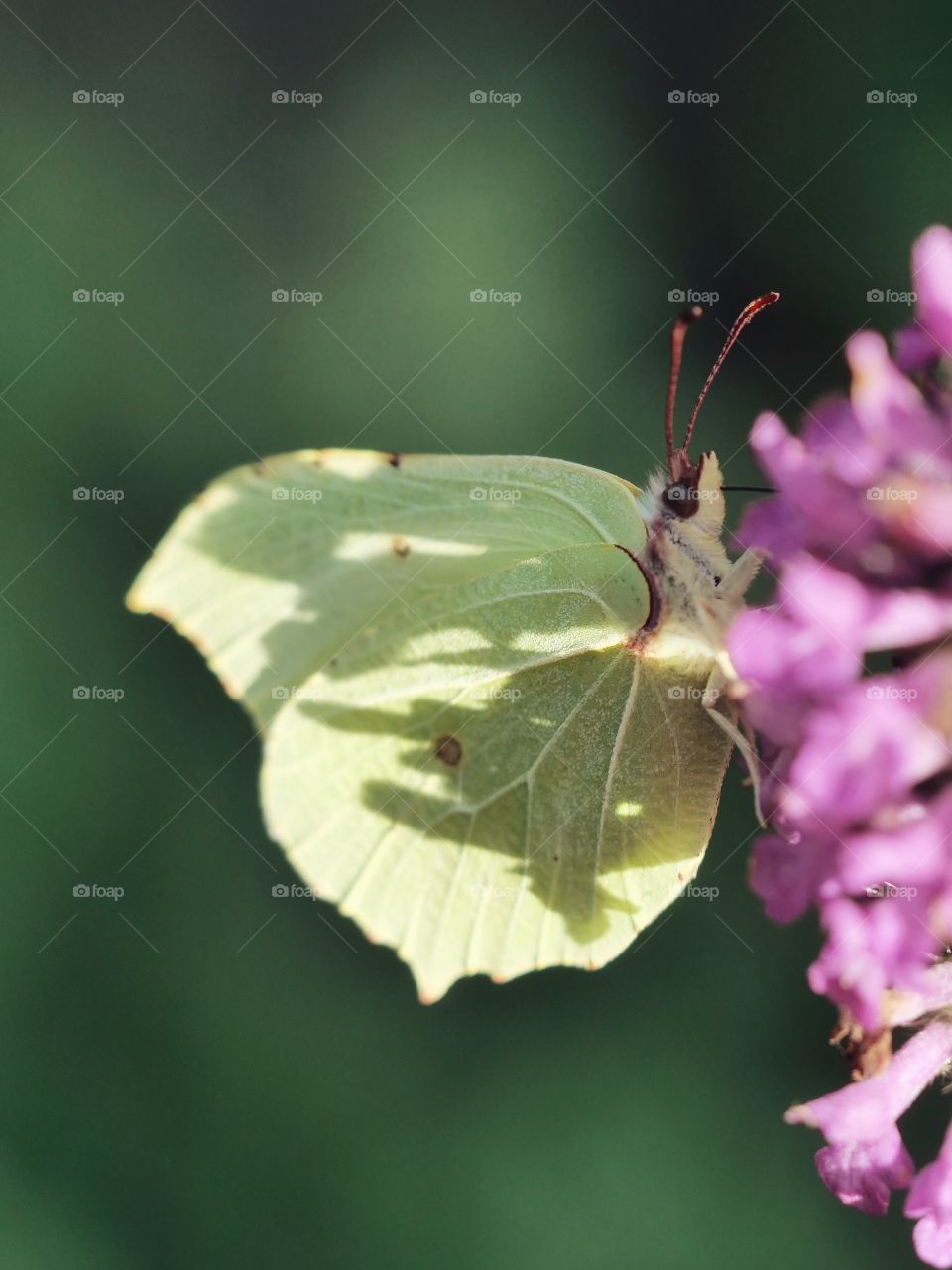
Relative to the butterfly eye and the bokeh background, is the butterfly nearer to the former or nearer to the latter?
the butterfly eye

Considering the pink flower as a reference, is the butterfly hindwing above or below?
above

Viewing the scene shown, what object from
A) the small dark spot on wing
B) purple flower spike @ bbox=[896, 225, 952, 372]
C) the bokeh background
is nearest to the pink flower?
the small dark spot on wing

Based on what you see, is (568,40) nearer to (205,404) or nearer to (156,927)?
(205,404)

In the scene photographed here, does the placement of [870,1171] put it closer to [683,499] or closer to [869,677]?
[869,677]

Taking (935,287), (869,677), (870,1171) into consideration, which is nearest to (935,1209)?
(870,1171)

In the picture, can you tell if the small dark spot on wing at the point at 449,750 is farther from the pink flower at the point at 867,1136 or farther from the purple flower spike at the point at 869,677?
the pink flower at the point at 867,1136

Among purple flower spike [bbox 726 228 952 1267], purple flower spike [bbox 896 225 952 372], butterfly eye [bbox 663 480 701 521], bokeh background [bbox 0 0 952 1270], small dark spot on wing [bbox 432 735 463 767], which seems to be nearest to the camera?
purple flower spike [bbox 726 228 952 1267]

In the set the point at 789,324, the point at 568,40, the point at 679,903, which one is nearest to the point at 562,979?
the point at 679,903

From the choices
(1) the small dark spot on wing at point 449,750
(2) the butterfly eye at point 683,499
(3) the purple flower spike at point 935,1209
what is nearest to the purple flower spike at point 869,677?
(3) the purple flower spike at point 935,1209
